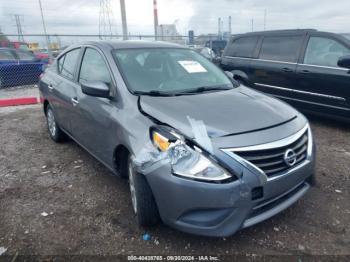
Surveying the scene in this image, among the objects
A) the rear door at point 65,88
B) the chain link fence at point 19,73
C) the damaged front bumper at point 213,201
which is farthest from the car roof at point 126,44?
the chain link fence at point 19,73

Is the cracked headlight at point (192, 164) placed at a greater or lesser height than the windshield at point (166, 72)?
lesser

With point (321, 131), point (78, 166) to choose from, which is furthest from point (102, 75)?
point (321, 131)

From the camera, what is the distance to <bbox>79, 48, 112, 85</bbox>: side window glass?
10.8 ft

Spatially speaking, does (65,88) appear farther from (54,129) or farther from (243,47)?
(243,47)

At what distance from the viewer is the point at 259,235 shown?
8.54 ft

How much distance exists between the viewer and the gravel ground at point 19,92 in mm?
9680

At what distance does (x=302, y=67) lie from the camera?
557 cm

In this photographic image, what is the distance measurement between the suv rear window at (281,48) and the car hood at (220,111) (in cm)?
318

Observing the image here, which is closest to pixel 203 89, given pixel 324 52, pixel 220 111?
pixel 220 111

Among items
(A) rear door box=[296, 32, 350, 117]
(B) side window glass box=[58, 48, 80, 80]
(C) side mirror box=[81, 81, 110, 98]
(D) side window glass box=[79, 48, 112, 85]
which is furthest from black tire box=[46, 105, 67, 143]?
(A) rear door box=[296, 32, 350, 117]

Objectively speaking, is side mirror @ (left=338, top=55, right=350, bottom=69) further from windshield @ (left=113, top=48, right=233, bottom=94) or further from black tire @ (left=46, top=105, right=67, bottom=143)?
black tire @ (left=46, top=105, right=67, bottom=143)

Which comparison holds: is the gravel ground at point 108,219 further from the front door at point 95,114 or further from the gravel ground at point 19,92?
the gravel ground at point 19,92

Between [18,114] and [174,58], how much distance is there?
5065mm

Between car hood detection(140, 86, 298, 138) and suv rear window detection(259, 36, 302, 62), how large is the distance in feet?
10.4
